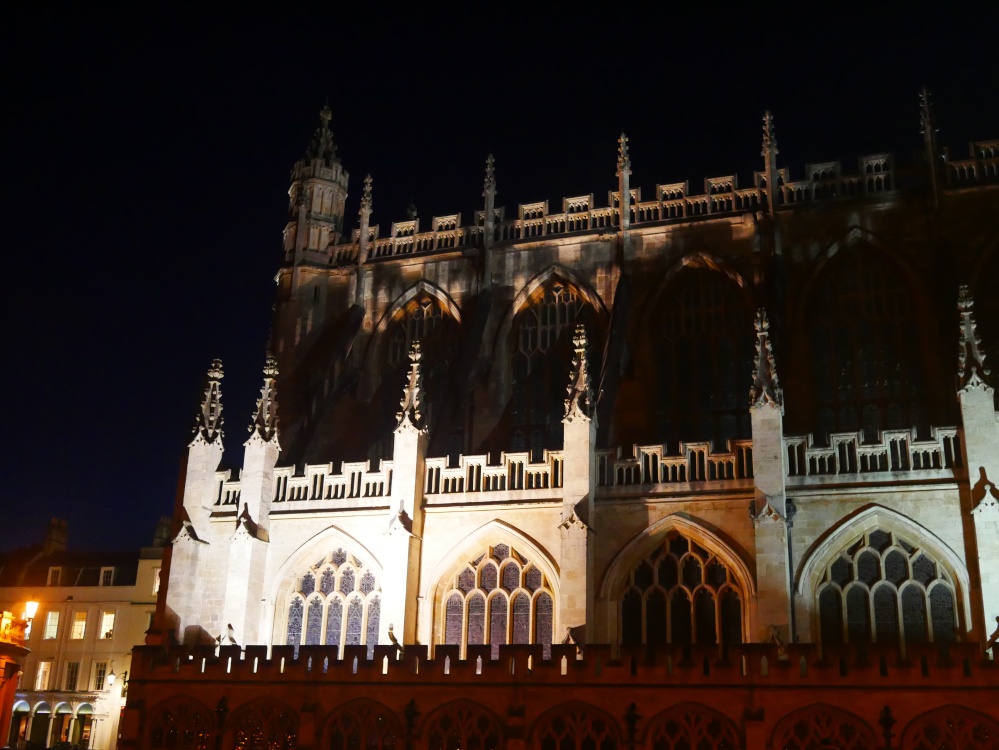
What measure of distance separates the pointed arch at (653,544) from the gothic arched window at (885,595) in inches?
89.7

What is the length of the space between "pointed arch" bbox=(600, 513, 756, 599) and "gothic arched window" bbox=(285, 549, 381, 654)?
5796mm

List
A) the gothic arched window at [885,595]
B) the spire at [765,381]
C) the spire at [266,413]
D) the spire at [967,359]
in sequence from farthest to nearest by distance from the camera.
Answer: the spire at [266,413], the spire at [765,381], the spire at [967,359], the gothic arched window at [885,595]

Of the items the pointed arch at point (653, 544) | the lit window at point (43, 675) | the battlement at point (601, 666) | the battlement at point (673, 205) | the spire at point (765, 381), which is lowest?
the battlement at point (601, 666)

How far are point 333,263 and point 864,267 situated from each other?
16.2 m

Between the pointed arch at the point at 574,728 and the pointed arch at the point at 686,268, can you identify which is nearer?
the pointed arch at the point at 574,728

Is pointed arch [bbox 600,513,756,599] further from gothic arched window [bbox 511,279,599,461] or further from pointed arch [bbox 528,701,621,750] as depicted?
pointed arch [bbox 528,701,621,750]

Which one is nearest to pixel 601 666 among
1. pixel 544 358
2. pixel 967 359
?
pixel 967 359

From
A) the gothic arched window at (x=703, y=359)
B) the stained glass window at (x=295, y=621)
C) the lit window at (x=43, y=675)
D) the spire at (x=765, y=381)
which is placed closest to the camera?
the spire at (x=765, y=381)

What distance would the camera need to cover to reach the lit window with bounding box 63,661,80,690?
4744 centimetres

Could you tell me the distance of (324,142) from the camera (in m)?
36.7

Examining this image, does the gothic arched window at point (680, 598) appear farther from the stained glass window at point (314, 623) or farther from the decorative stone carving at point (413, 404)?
the stained glass window at point (314, 623)

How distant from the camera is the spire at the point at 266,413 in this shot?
2808cm

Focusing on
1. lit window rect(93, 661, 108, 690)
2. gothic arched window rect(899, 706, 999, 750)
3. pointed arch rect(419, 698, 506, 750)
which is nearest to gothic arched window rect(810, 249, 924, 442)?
gothic arched window rect(899, 706, 999, 750)

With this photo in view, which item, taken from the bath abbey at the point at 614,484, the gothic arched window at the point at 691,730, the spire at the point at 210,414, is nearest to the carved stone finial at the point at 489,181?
the bath abbey at the point at 614,484
